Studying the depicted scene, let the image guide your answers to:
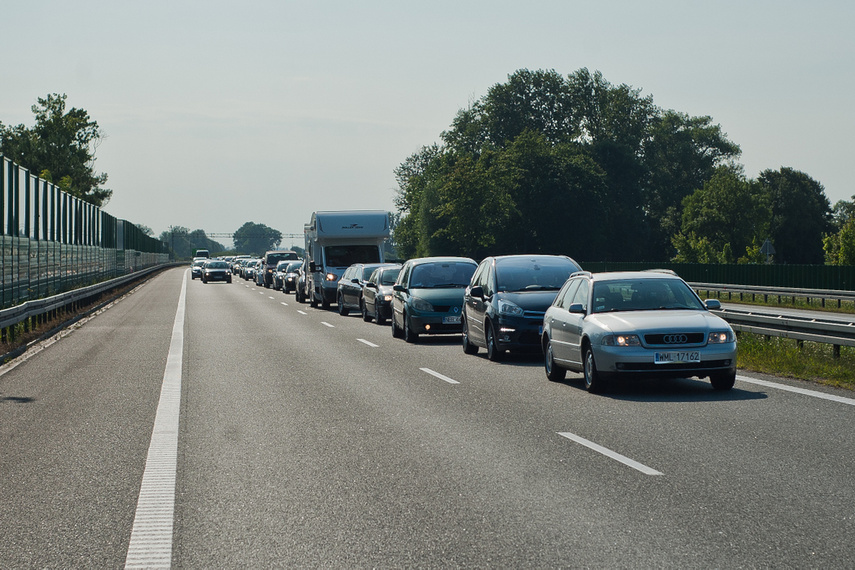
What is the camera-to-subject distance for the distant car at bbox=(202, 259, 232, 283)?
239ft

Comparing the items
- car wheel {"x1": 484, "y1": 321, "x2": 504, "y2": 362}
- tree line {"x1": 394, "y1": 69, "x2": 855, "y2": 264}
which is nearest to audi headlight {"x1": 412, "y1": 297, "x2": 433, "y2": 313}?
car wheel {"x1": 484, "y1": 321, "x2": 504, "y2": 362}

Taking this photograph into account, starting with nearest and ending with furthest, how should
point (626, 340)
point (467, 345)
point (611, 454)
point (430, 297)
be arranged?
point (611, 454)
point (626, 340)
point (467, 345)
point (430, 297)

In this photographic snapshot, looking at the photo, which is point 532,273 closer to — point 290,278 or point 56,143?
point 290,278

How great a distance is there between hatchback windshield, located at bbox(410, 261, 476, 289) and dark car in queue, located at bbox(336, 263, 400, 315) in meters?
7.12

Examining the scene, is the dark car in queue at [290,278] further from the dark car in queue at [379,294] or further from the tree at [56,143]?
the tree at [56,143]

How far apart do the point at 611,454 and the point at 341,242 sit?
28.5 metres

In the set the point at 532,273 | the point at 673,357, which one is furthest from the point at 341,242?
the point at 673,357

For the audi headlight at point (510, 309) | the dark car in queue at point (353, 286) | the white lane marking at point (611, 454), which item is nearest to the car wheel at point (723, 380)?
the white lane marking at point (611, 454)

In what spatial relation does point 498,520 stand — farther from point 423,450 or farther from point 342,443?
point 342,443

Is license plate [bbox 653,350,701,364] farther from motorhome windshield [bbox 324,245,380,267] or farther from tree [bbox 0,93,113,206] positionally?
tree [bbox 0,93,113,206]

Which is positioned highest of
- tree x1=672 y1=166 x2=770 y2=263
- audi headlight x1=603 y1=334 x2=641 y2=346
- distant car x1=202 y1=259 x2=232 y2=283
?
tree x1=672 y1=166 x2=770 y2=263

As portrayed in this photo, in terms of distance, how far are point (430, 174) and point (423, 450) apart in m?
103

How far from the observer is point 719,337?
1214cm

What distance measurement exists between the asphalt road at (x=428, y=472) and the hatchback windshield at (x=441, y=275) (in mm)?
7768
